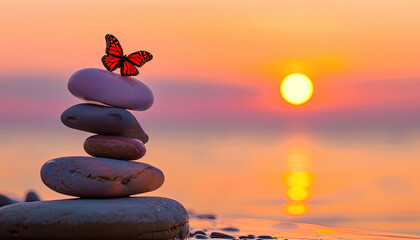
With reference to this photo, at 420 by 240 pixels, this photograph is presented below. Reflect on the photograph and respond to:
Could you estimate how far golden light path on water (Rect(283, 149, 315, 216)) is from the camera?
15159mm

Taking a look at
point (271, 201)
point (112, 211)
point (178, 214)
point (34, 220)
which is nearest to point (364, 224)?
point (271, 201)

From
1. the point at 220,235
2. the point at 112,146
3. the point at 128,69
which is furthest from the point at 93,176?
the point at 220,235

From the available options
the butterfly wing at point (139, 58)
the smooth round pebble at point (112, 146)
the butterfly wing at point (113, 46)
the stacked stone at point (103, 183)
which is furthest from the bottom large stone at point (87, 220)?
the butterfly wing at point (113, 46)

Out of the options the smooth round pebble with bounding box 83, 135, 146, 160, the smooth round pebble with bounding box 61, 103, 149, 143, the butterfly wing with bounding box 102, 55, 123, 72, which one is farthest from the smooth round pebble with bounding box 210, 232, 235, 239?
the butterfly wing with bounding box 102, 55, 123, 72

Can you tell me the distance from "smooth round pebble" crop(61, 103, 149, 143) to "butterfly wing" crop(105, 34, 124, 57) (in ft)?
3.43

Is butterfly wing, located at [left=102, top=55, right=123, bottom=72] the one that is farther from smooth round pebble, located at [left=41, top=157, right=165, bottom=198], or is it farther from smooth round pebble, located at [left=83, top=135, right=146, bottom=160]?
smooth round pebble, located at [left=41, top=157, right=165, bottom=198]

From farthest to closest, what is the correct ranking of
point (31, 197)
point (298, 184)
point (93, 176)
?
point (298, 184) < point (31, 197) < point (93, 176)

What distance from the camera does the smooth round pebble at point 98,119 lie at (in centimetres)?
990

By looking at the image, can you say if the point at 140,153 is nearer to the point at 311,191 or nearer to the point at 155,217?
the point at 155,217

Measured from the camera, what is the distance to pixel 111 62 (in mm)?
10609

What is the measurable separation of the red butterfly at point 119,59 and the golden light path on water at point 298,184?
5.68 m

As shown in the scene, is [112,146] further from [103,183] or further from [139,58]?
[139,58]

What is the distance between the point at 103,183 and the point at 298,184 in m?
10.1

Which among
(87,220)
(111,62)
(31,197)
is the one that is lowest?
(87,220)
